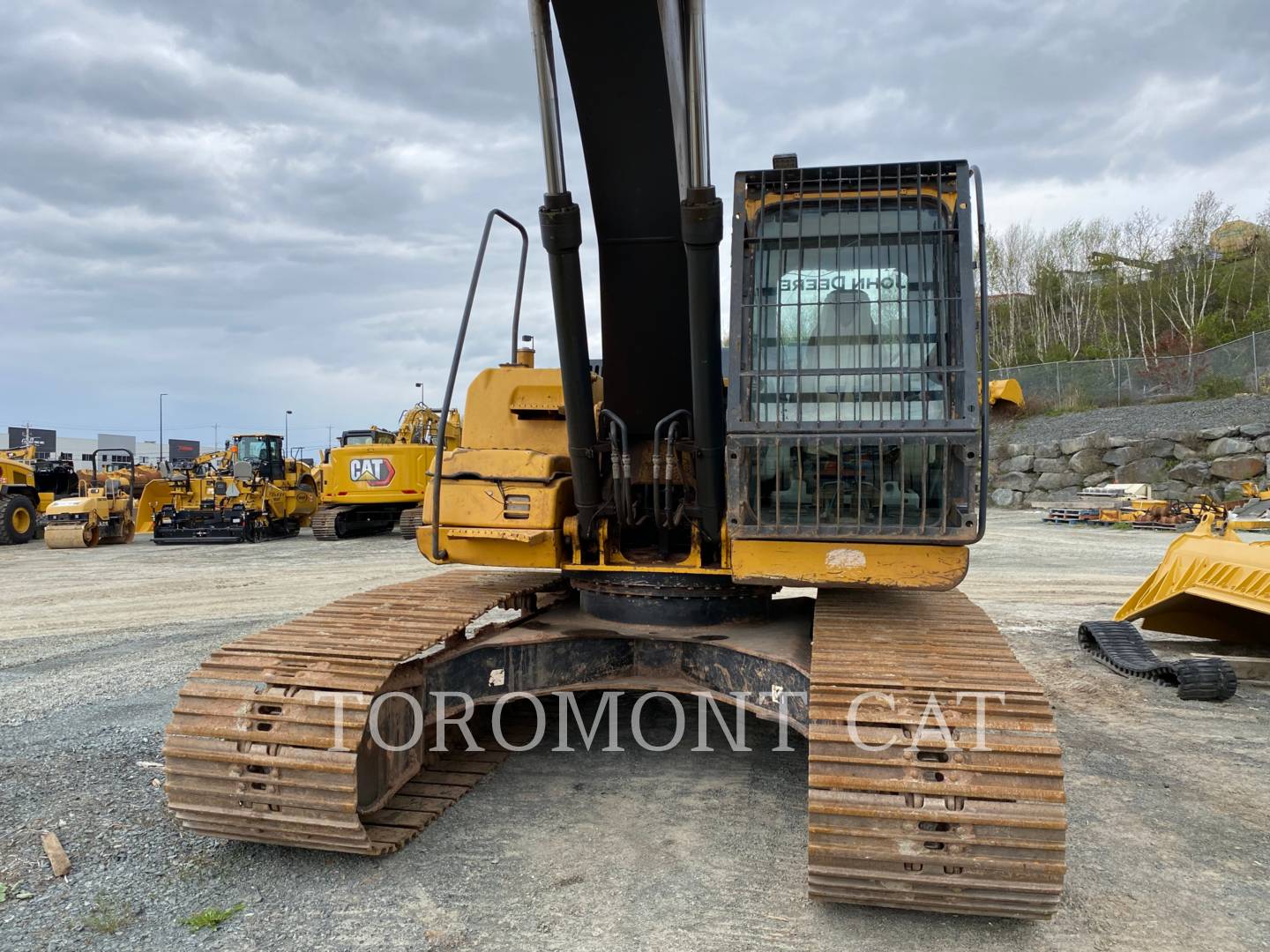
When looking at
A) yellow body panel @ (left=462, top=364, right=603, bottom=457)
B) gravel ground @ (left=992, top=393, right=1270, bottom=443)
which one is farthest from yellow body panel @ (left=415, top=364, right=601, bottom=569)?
gravel ground @ (left=992, top=393, right=1270, bottom=443)

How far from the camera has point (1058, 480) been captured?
2652 centimetres

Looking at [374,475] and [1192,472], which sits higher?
[374,475]

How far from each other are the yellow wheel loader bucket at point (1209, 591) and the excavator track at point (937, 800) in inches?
174

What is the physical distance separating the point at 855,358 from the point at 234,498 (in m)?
19.4

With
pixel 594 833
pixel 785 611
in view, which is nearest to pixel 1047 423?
pixel 785 611

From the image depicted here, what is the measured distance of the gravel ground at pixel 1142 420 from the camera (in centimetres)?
2447

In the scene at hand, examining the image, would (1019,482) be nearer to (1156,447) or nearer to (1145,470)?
(1145,470)

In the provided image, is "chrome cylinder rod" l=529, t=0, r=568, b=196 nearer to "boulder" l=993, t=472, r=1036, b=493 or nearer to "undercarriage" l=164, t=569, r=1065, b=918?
"undercarriage" l=164, t=569, r=1065, b=918

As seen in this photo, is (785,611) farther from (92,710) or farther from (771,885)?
(92,710)

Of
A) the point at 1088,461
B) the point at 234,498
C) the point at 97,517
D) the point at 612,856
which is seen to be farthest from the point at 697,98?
the point at 1088,461

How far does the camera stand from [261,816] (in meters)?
3.21

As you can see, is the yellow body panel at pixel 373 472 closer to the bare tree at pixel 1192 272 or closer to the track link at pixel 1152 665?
the track link at pixel 1152 665

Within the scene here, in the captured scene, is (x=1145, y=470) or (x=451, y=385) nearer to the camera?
(x=451, y=385)

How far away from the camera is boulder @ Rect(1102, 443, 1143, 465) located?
24.9m
